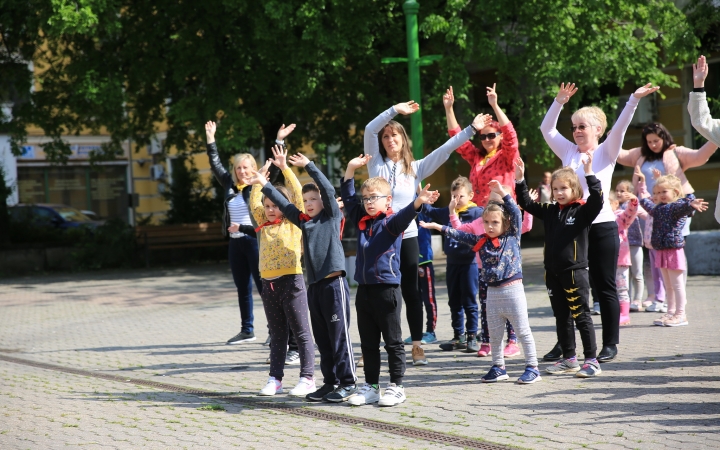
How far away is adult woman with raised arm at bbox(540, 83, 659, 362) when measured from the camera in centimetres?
673

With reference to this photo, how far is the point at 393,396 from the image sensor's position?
231 inches

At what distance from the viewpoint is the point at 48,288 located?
16.8m

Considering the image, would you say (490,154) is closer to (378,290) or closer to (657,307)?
(378,290)

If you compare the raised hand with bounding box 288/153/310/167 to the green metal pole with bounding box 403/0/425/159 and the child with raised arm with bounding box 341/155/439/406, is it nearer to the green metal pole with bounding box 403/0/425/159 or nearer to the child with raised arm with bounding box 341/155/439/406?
the child with raised arm with bounding box 341/155/439/406

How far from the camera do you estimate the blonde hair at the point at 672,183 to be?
339 inches

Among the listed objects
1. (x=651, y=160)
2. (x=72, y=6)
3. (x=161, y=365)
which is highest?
(x=72, y=6)

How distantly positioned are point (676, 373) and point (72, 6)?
44.0ft

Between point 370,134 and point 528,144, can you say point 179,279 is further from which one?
point 370,134

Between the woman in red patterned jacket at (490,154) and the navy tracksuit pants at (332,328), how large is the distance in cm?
189

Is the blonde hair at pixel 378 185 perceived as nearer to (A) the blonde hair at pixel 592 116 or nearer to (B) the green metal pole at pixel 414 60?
(A) the blonde hair at pixel 592 116

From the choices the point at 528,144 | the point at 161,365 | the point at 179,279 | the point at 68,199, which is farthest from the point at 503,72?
the point at 68,199

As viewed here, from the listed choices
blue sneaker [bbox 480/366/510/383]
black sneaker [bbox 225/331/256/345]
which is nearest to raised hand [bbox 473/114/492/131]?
blue sneaker [bbox 480/366/510/383]

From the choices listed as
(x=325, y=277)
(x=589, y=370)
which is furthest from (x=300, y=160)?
(x=589, y=370)

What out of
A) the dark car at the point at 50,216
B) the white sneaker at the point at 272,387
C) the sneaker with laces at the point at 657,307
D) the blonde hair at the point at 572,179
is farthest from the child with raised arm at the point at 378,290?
the dark car at the point at 50,216
